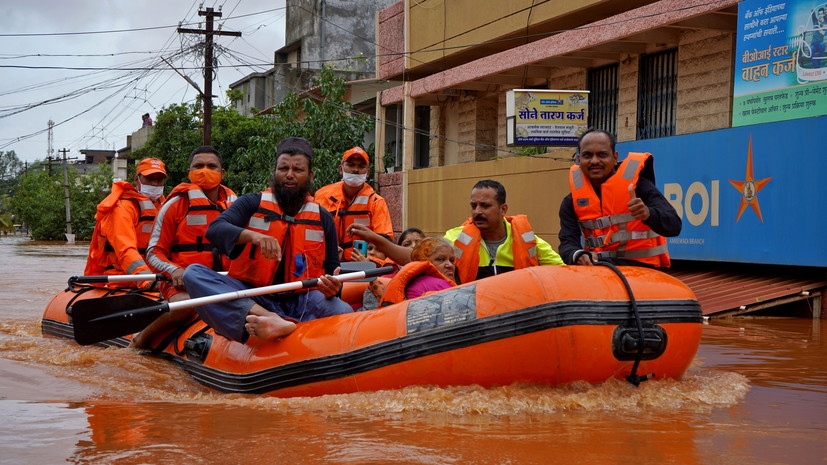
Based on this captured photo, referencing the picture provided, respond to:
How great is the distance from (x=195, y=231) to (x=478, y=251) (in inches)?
95.7

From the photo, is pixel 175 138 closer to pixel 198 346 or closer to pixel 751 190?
pixel 751 190

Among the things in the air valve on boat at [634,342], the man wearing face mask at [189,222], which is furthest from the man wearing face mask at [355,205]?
the air valve on boat at [634,342]

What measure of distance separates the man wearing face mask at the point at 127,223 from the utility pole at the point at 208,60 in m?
16.9

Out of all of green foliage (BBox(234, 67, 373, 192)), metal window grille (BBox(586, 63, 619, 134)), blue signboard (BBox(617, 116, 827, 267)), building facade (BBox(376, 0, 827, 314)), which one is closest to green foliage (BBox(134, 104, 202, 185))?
green foliage (BBox(234, 67, 373, 192))

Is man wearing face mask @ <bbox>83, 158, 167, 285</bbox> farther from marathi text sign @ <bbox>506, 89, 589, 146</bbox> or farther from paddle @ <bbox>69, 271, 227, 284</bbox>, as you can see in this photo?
marathi text sign @ <bbox>506, 89, 589, 146</bbox>

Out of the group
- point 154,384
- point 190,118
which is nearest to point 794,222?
point 154,384

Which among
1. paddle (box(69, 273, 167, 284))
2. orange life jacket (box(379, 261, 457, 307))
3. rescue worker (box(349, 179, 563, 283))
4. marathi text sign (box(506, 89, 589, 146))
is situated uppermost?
marathi text sign (box(506, 89, 589, 146))

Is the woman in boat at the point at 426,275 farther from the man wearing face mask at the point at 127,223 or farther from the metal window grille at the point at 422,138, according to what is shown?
the metal window grille at the point at 422,138

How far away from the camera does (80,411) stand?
507cm

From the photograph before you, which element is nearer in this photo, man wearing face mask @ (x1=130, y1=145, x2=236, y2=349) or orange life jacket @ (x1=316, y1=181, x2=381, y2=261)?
man wearing face mask @ (x1=130, y1=145, x2=236, y2=349)

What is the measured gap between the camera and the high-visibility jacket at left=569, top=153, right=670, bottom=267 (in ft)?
18.3

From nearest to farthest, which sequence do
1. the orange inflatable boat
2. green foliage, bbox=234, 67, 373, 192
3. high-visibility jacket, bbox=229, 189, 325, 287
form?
the orange inflatable boat → high-visibility jacket, bbox=229, 189, 325, 287 → green foliage, bbox=234, 67, 373, 192

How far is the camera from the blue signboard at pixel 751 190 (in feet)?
33.1

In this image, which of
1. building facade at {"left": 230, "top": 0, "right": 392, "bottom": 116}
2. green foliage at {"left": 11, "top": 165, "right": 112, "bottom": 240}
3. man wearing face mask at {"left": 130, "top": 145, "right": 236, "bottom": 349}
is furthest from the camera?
green foliage at {"left": 11, "top": 165, "right": 112, "bottom": 240}
